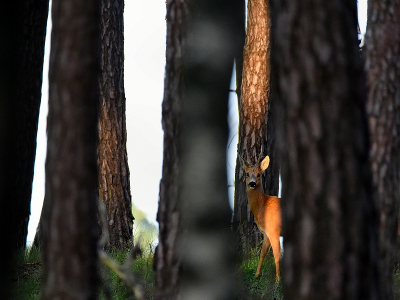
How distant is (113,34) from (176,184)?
5.55m

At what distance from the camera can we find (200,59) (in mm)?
5082

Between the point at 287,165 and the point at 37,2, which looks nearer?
the point at 287,165

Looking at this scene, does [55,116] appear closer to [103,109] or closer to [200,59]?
[200,59]

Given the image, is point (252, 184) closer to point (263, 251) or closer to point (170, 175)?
point (263, 251)

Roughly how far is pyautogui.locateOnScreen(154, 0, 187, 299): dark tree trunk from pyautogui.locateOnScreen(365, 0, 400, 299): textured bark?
242 cm

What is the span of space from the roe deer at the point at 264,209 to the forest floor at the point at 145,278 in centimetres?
38

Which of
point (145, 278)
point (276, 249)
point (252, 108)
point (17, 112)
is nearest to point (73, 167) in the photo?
point (17, 112)

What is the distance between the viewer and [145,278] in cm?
737

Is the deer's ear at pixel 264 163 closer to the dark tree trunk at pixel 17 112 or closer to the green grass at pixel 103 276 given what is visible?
the green grass at pixel 103 276

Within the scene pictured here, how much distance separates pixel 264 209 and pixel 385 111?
123 inches

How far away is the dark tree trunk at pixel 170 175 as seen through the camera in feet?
16.5

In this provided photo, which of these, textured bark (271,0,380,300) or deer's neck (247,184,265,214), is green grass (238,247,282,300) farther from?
textured bark (271,0,380,300)

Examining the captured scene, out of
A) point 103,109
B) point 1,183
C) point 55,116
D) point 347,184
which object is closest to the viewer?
point 347,184

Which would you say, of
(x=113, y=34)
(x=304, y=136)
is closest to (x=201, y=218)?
(x=304, y=136)
